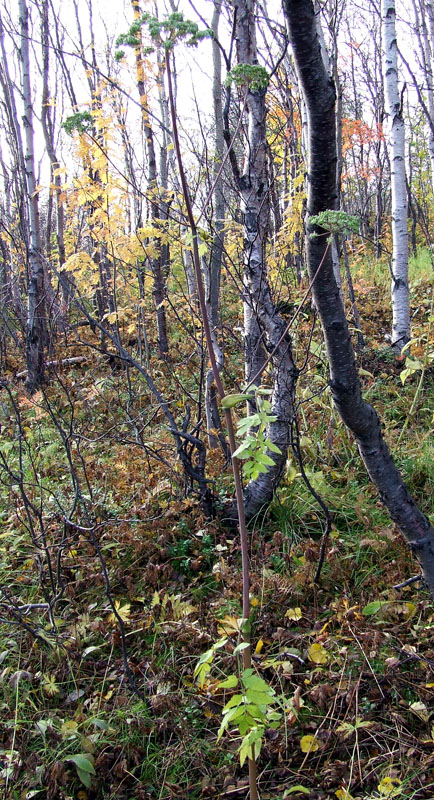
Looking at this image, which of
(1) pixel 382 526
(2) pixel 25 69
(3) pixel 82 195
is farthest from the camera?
(2) pixel 25 69

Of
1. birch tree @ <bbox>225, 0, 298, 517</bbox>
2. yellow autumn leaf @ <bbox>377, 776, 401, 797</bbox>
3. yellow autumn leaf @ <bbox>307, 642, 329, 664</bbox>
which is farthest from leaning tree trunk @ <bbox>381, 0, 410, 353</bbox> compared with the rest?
yellow autumn leaf @ <bbox>377, 776, 401, 797</bbox>

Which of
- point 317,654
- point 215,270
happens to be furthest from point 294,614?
point 215,270

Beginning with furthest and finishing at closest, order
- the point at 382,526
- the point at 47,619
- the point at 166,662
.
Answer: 1. the point at 382,526
2. the point at 47,619
3. the point at 166,662

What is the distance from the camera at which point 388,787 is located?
5.34 ft

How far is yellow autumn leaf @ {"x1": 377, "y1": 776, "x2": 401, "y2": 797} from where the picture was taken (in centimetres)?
162

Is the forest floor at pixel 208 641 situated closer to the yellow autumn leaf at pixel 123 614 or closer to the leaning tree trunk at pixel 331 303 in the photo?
the yellow autumn leaf at pixel 123 614

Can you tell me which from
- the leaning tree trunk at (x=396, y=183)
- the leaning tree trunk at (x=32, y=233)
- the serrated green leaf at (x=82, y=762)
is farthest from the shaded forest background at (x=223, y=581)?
the leaning tree trunk at (x=32, y=233)

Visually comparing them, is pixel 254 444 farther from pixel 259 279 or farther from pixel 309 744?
pixel 259 279

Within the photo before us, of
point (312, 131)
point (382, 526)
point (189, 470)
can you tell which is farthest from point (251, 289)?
point (312, 131)

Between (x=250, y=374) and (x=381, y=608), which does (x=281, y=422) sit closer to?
(x=250, y=374)

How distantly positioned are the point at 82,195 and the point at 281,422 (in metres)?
3.94

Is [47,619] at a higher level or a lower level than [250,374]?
lower

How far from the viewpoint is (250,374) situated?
3311 millimetres

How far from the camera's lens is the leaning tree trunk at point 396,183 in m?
5.46
